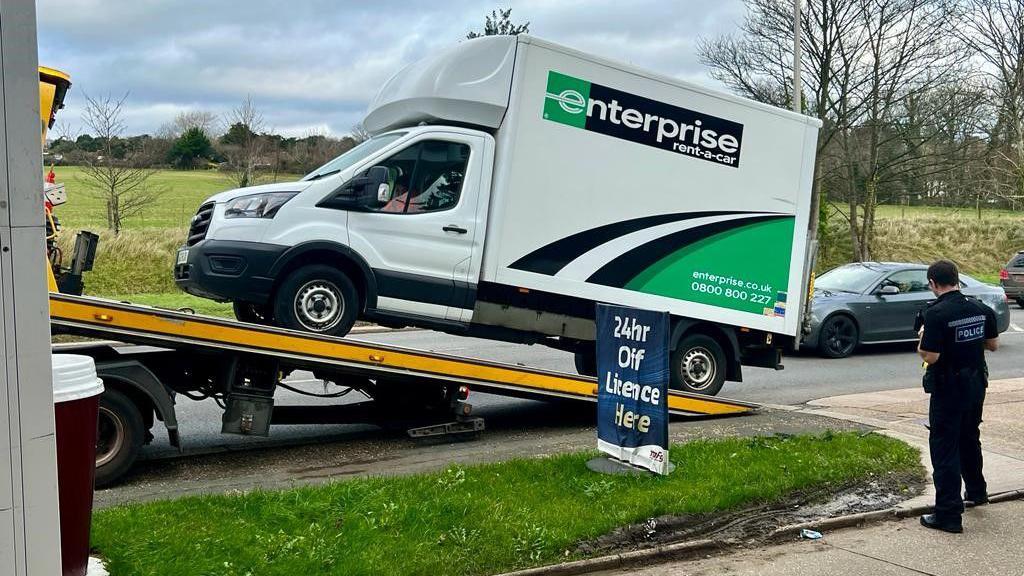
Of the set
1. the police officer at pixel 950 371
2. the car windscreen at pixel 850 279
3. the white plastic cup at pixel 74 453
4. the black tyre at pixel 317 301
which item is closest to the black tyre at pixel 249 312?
the black tyre at pixel 317 301

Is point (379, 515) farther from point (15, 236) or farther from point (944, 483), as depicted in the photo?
point (944, 483)

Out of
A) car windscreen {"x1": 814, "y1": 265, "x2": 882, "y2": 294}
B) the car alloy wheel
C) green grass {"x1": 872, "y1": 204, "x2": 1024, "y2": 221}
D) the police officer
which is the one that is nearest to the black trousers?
the police officer

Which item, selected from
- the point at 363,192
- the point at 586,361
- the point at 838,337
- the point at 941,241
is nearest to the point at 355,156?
the point at 363,192

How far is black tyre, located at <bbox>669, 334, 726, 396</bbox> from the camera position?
434 inches

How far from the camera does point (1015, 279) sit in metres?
27.0

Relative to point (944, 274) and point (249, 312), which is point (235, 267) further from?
point (944, 274)

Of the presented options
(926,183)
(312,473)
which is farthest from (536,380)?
(926,183)

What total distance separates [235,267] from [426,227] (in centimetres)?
179

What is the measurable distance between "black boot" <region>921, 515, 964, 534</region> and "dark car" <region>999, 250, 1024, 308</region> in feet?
76.0

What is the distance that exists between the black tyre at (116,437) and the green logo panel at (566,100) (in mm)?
4768

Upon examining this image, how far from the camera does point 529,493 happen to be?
661 centimetres

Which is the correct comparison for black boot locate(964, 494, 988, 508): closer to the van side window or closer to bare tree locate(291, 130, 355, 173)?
the van side window

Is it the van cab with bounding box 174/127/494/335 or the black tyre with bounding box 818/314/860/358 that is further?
the black tyre with bounding box 818/314/860/358

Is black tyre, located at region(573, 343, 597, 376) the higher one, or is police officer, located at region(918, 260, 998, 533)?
police officer, located at region(918, 260, 998, 533)
